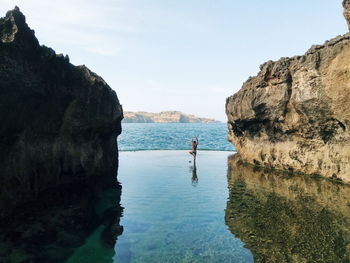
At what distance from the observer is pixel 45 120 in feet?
69.5

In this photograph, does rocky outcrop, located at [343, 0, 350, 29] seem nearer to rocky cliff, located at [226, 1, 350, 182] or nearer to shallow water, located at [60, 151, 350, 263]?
rocky cliff, located at [226, 1, 350, 182]

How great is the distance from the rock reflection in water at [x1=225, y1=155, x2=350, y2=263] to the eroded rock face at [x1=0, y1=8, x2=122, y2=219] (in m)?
12.1

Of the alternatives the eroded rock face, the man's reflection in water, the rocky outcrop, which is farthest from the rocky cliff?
the eroded rock face

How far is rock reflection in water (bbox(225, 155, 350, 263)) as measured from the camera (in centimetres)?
1384

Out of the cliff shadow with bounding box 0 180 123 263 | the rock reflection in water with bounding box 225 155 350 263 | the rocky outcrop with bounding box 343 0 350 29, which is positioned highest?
the rocky outcrop with bounding box 343 0 350 29

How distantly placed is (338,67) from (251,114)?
13.1m

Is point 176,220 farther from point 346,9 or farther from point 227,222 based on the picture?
point 346,9

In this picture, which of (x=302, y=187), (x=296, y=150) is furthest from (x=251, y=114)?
(x=302, y=187)

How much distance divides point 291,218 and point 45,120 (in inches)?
644

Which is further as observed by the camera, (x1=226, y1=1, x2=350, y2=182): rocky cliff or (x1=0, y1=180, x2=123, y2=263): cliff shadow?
(x1=226, y1=1, x2=350, y2=182): rocky cliff

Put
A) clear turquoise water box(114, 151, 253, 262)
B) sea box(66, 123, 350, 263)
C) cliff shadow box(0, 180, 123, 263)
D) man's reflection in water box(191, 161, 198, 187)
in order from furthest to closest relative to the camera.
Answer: man's reflection in water box(191, 161, 198, 187) → clear turquoise water box(114, 151, 253, 262) → sea box(66, 123, 350, 263) → cliff shadow box(0, 180, 123, 263)

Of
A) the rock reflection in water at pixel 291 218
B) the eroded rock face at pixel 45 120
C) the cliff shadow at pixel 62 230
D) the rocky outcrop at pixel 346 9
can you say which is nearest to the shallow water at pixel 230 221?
the rock reflection in water at pixel 291 218

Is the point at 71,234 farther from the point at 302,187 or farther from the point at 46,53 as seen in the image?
the point at 302,187

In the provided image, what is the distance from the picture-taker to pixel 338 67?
987 inches
